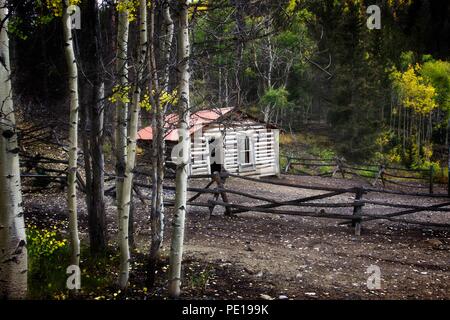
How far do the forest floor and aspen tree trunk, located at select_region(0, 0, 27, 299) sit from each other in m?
1.21

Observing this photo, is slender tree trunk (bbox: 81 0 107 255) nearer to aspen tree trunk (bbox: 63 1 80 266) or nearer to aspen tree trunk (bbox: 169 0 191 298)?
aspen tree trunk (bbox: 63 1 80 266)

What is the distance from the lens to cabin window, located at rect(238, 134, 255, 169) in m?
22.4

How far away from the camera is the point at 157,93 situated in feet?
17.1

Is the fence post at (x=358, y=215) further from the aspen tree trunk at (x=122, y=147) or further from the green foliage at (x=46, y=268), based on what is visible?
the green foliage at (x=46, y=268)

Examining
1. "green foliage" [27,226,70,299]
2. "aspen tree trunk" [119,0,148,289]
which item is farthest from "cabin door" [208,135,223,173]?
"aspen tree trunk" [119,0,148,289]

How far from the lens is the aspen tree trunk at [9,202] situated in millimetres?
4281

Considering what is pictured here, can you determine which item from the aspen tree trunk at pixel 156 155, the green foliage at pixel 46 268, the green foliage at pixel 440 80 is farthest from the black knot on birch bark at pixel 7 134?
the green foliage at pixel 440 80

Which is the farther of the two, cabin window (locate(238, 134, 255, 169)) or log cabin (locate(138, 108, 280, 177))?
cabin window (locate(238, 134, 255, 169))

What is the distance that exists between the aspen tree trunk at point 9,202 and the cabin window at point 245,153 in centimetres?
1821

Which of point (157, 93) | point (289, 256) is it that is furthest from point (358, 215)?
point (157, 93)

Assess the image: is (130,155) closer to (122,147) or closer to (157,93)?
(157,93)

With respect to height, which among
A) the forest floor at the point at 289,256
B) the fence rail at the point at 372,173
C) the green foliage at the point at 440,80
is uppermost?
the green foliage at the point at 440,80

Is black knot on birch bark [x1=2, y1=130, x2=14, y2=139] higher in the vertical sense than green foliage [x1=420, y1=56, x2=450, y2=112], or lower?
lower
